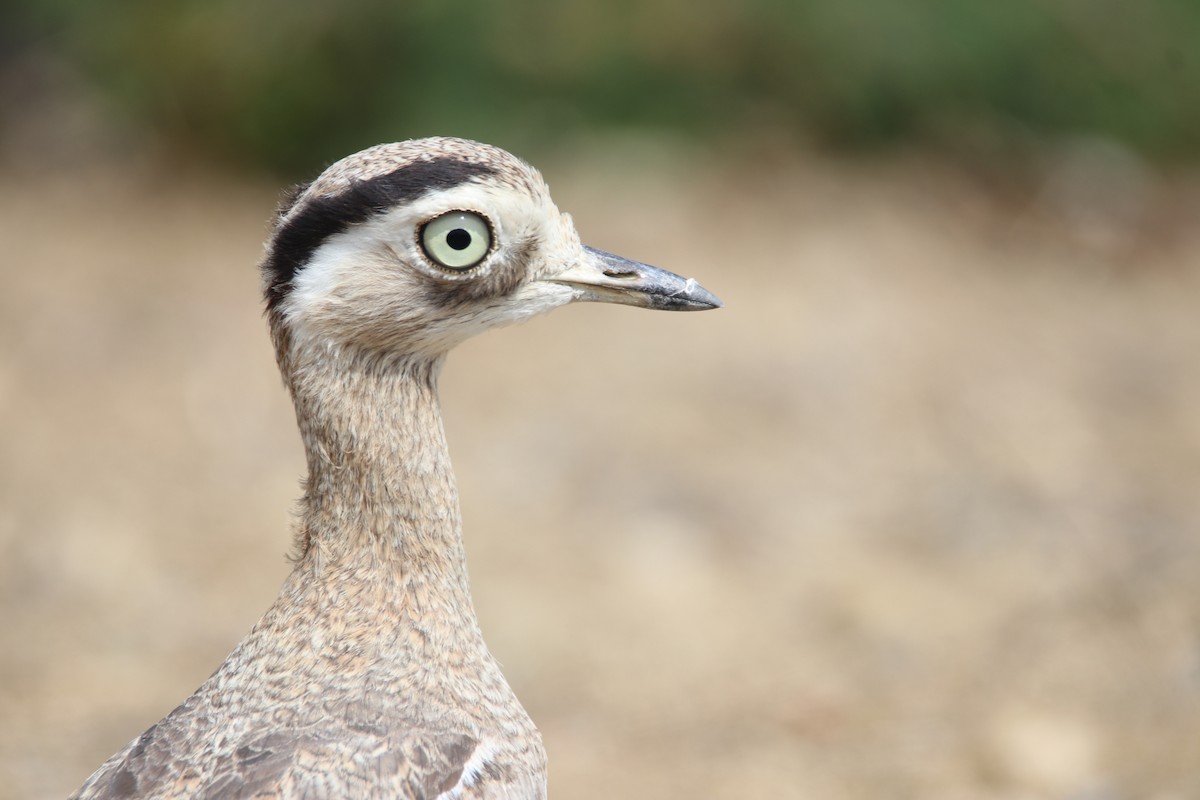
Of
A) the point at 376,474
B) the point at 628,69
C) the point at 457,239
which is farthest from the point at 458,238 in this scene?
the point at 628,69

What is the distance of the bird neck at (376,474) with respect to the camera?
2961 mm

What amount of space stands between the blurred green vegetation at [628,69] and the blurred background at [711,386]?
0.09 feet

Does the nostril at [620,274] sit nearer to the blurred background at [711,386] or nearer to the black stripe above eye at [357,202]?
the black stripe above eye at [357,202]

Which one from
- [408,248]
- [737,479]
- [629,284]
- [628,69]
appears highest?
[628,69]

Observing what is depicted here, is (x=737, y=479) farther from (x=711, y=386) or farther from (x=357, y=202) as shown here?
(x=357, y=202)

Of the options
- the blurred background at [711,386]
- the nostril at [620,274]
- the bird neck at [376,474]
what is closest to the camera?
the bird neck at [376,474]

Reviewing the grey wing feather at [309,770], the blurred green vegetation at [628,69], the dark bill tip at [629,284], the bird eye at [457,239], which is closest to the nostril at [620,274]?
the dark bill tip at [629,284]

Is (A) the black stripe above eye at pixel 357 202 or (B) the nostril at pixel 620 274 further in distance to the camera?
(B) the nostril at pixel 620 274

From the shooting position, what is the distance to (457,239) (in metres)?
2.85

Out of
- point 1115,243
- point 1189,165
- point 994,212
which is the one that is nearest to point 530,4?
point 994,212

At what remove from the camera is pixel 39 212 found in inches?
350

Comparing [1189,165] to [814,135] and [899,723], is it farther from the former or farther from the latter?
[899,723]

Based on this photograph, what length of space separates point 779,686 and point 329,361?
2951mm

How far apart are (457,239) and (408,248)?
0.10 meters
